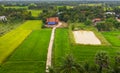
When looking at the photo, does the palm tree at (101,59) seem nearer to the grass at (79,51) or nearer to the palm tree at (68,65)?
the palm tree at (68,65)

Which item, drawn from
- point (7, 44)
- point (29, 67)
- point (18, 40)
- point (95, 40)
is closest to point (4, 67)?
point (29, 67)

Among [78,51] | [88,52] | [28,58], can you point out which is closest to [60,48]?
[78,51]

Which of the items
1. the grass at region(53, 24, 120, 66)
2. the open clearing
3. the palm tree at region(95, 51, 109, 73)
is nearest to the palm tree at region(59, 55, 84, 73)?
the palm tree at region(95, 51, 109, 73)

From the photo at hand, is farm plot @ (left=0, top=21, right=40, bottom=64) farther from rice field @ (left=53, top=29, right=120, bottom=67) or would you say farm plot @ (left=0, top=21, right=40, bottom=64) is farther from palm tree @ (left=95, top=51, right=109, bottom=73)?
palm tree @ (left=95, top=51, right=109, bottom=73)

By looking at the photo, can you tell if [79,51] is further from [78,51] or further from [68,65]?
A: [68,65]

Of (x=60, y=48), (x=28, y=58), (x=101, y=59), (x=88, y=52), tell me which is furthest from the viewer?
(x=60, y=48)

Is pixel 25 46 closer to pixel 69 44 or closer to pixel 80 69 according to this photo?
pixel 69 44
